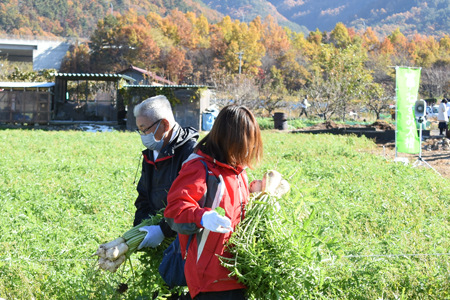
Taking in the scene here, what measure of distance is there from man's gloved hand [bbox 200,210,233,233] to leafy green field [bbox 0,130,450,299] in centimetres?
59

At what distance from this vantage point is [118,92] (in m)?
22.0

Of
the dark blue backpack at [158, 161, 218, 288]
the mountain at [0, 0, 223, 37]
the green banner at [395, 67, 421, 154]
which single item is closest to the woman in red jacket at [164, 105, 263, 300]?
Result: the dark blue backpack at [158, 161, 218, 288]

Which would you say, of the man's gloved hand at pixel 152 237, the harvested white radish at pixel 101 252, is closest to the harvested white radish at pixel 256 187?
the man's gloved hand at pixel 152 237

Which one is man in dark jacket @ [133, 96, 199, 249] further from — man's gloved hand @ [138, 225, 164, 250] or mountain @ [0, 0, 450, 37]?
mountain @ [0, 0, 450, 37]

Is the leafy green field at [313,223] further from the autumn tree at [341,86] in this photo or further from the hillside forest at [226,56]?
the hillside forest at [226,56]

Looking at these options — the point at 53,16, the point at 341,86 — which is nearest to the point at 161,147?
the point at 341,86

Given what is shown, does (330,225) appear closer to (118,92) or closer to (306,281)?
(306,281)

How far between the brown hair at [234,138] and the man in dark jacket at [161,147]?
0.57m

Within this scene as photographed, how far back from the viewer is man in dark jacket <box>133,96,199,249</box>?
8.79ft

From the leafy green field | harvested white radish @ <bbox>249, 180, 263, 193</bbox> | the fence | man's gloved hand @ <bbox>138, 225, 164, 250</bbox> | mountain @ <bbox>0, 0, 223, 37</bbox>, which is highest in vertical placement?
mountain @ <bbox>0, 0, 223, 37</bbox>

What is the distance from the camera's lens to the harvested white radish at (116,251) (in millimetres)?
2438

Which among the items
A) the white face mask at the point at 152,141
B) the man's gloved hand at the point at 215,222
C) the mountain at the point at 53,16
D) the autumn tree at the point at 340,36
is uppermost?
the mountain at the point at 53,16

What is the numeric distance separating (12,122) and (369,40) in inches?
3262

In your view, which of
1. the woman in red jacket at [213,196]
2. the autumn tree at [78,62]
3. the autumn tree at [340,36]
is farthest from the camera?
the autumn tree at [340,36]
